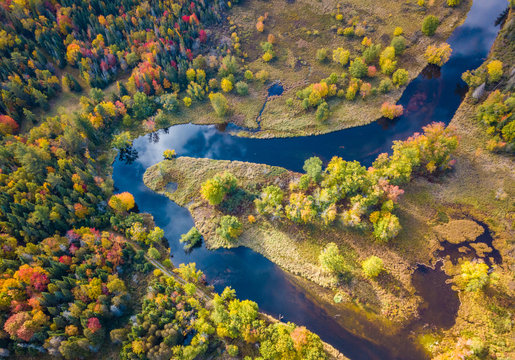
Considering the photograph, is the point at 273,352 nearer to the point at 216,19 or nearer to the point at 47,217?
the point at 47,217

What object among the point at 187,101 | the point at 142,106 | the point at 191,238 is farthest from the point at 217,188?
the point at 142,106

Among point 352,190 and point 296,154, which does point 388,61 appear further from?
A: point 352,190

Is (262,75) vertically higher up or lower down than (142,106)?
higher up

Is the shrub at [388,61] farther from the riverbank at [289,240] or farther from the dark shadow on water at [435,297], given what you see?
the dark shadow on water at [435,297]

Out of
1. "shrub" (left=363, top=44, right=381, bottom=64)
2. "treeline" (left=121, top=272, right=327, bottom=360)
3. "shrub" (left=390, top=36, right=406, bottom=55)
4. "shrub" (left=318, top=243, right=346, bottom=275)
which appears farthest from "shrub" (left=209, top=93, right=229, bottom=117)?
"shrub" (left=390, top=36, right=406, bottom=55)

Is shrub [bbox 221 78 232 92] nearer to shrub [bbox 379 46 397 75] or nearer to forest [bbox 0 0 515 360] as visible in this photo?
forest [bbox 0 0 515 360]

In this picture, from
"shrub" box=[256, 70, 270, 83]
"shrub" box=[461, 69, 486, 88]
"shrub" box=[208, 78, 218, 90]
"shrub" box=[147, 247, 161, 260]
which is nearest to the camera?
"shrub" box=[147, 247, 161, 260]

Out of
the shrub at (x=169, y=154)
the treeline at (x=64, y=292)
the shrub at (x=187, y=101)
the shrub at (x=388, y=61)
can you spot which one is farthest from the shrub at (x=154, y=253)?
the shrub at (x=388, y=61)

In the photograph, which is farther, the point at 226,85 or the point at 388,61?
the point at 226,85
